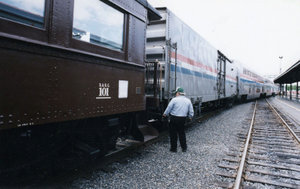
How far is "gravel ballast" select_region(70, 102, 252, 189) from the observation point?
3.57 metres

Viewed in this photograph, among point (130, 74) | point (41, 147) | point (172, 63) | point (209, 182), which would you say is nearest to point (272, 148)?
point (209, 182)

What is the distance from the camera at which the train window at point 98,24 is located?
3.08m

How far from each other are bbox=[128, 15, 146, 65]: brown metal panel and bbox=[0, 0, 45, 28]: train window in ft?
5.79

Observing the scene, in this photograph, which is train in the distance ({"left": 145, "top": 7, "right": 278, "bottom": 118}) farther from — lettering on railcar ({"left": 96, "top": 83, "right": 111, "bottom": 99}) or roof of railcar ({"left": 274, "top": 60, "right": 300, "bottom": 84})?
roof of railcar ({"left": 274, "top": 60, "right": 300, "bottom": 84})

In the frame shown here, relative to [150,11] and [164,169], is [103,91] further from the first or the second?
[150,11]

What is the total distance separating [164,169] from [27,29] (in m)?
3.26

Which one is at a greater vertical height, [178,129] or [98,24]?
[98,24]

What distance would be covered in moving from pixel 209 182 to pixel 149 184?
40.3 inches

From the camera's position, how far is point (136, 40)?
4305 millimetres

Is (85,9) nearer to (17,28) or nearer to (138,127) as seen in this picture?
(17,28)

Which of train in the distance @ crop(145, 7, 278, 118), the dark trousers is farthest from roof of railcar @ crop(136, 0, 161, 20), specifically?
the dark trousers

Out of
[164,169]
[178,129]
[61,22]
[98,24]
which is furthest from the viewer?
[178,129]

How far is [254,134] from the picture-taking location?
7.64 m

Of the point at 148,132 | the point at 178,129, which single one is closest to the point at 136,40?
the point at 148,132
